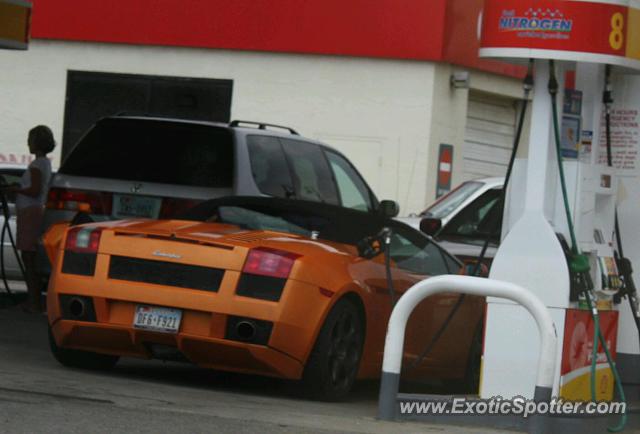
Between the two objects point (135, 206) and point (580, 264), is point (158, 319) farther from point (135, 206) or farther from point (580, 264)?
point (135, 206)

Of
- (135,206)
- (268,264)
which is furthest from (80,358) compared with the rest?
(135,206)

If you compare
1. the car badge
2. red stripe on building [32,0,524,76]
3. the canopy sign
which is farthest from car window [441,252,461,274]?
red stripe on building [32,0,524,76]

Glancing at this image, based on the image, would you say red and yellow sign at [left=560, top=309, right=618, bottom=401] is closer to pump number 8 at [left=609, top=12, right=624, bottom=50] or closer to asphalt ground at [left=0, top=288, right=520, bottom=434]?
asphalt ground at [left=0, top=288, right=520, bottom=434]

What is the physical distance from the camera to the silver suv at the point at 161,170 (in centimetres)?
1384

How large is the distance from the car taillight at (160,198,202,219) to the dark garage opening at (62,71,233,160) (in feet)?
41.9

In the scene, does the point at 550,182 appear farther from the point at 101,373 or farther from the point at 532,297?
the point at 101,373

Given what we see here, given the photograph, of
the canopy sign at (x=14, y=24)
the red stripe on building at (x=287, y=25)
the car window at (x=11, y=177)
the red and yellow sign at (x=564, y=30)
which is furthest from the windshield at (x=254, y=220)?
the red stripe on building at (x=287, y=25)

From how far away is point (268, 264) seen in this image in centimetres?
1031

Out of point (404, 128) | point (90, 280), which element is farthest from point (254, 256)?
point (404, 128)

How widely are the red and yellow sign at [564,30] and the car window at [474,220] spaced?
4.79m

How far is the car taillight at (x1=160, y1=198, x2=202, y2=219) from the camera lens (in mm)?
13727

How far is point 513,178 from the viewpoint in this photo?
10703 mm

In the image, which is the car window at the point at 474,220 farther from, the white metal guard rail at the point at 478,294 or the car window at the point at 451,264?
the white metal guard rail at the point at 478,294

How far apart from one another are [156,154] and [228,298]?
4.09 m
